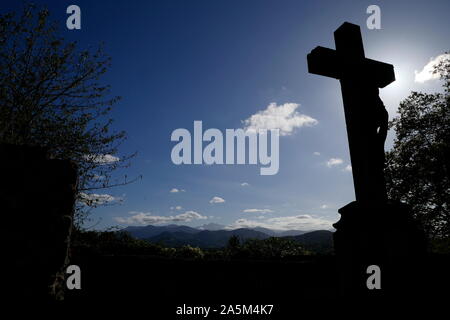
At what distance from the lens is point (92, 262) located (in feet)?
10.5

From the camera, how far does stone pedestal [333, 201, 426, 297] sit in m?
2.54

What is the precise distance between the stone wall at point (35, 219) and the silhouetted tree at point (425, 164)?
55.9ft

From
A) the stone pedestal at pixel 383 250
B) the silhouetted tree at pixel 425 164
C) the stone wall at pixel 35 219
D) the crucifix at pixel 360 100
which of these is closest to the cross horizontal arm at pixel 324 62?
the crucifix at pixel 360 100

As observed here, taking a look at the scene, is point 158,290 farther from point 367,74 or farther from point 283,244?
point 283,244

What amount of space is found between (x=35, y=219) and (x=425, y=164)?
18.8 metres

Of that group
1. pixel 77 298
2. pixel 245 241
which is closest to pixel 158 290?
pixel 77 298

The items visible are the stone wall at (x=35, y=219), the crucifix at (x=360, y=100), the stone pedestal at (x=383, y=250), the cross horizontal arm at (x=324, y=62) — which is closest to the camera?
the stone wall at (x=35, y=219)

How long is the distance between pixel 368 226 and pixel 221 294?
1813mm

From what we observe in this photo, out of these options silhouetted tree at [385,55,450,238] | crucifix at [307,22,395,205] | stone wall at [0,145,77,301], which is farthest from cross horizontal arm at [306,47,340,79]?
silhouetted tree at [385,55,450,238]

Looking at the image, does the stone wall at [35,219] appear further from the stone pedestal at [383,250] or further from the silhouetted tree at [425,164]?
the silhouetted tree at [425,164]

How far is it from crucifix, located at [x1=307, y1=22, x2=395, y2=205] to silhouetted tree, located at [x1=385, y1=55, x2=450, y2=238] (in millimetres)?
13915

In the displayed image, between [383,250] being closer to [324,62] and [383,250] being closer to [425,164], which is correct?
[324,62]

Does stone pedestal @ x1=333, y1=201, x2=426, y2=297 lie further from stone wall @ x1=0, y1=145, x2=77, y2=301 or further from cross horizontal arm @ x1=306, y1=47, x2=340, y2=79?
stone wall @ x1=0, y1=145, x2=77, y2=301

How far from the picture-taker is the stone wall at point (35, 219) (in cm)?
168
